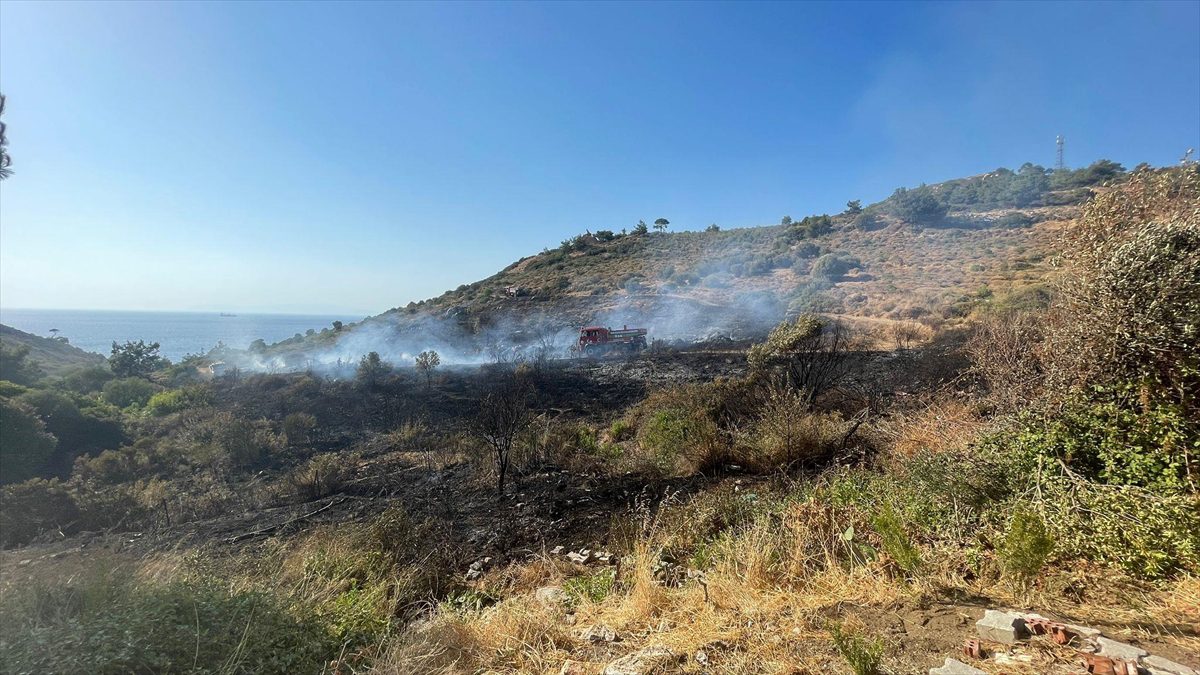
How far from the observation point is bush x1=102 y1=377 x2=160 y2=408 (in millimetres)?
18703

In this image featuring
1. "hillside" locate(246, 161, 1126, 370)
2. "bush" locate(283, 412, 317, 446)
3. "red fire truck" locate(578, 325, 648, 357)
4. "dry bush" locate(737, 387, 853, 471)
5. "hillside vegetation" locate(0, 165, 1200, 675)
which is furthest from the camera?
"hillside" locate(246, 161, 1126, 370)

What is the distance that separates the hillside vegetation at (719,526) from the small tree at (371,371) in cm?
822

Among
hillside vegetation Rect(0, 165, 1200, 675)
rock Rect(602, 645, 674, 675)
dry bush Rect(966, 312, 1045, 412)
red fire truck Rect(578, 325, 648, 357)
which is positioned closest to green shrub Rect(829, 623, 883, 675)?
hillside vegetation Rect(0, 165, 1200, 675)

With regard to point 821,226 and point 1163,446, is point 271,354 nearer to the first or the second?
point 1163,446

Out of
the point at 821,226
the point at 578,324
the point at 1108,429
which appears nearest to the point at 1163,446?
the point at 1108,429

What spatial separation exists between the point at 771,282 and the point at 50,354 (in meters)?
47.0

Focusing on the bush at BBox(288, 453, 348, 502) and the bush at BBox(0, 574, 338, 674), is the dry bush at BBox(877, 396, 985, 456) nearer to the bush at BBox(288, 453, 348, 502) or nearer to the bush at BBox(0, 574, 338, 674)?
the bush at BBox(0, 574, 338, 674)

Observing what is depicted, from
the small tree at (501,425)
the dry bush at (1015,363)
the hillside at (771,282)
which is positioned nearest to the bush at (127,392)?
the hillside at (771,282)

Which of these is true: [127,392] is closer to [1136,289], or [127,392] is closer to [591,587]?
[591,587]

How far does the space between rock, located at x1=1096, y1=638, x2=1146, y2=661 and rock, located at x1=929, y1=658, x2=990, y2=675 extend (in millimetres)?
505

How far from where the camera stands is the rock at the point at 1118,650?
79.0 inches

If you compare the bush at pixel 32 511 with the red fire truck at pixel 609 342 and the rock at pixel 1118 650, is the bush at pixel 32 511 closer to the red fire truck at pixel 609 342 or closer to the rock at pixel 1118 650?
A: the rock at pixel 1118 650

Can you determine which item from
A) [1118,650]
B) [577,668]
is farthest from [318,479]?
[1118,650]

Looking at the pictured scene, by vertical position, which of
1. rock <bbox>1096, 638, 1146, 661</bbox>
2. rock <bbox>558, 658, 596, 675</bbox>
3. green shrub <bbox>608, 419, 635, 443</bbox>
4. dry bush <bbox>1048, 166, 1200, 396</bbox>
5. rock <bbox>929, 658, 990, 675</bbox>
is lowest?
green shrub <bbox>608, 419, 635, 443</bbox>
